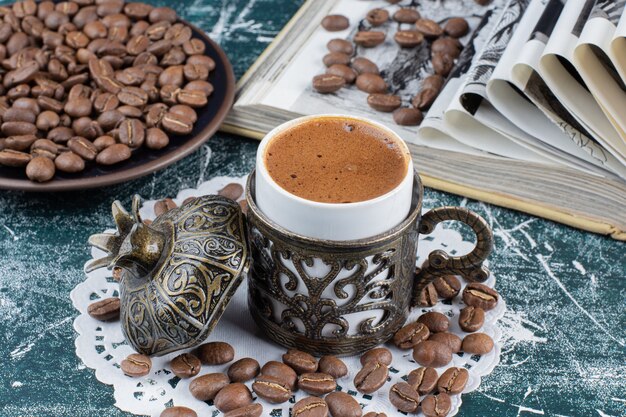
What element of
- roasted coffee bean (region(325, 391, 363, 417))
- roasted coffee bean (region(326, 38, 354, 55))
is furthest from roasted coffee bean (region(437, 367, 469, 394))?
roasted coffee bean (region(326, 38, 354, 55))

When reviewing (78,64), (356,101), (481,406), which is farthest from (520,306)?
(78,64)

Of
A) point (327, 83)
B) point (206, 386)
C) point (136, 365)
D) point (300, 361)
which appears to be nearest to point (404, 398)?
point (300, 361)

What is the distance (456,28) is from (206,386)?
103 centimetres

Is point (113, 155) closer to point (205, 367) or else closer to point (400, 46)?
point (205, 367)

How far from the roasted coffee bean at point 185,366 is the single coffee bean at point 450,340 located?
339 millimetres

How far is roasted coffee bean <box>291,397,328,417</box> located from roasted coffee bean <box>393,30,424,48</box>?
922mm

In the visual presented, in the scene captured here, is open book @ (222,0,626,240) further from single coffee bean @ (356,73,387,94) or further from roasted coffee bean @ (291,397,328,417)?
roasted coffee bean @ (291,397,328,417)

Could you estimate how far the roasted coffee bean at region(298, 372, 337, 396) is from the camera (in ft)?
3.94

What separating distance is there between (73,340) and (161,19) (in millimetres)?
779

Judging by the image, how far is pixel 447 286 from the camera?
4.48 feet

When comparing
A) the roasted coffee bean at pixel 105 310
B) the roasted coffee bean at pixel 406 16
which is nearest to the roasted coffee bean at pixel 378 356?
the roasted coffee bean at pixel 105 310

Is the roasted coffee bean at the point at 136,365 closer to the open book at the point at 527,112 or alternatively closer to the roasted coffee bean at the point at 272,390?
the roasted coffee bean at the point at 272,390

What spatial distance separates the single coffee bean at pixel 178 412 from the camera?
1.16 metres

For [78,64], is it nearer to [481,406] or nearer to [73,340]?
[73,340]
